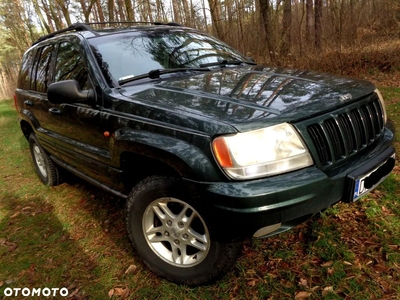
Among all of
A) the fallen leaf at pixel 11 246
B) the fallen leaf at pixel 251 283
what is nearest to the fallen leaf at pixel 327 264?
the fallen leaf at pixel 251 283

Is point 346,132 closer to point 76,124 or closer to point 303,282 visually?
point 303,282

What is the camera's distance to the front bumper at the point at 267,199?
1657mm

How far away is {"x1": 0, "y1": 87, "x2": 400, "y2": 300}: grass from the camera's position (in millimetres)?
2176

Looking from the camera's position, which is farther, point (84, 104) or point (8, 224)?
point (8, 224)

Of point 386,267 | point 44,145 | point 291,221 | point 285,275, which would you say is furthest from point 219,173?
point 44,145

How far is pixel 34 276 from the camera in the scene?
105 inches

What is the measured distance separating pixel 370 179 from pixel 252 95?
0.93 metres

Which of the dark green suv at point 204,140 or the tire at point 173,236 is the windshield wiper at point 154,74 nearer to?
the dark green suv at point 204,140

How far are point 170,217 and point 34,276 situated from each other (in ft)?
4.72

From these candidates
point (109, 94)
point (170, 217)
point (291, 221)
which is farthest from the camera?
point (109, 94)

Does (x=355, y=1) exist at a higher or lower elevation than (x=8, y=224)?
higher

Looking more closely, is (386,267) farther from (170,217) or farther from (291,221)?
(170,217)

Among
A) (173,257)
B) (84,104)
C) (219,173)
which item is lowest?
(173,257)

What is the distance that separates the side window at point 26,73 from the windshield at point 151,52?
1813 mm
